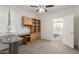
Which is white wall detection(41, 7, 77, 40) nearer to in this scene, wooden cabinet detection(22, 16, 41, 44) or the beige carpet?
wooden cabinet detection(22, 16, 41, 44)

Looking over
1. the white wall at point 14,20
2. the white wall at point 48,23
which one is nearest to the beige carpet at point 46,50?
the white wall at point 14,20

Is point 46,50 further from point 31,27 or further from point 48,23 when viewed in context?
point 48,23

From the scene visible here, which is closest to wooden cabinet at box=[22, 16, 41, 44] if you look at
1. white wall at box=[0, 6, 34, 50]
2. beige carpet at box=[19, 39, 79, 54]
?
white wall at box=[0, 6, 34, 50]

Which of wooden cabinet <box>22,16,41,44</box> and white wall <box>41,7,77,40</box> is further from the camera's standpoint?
white wall <box>41,7,77,40</box>

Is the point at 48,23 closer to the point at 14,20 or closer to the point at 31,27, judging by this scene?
the point at 31,27

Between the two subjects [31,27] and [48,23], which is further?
[48,23]

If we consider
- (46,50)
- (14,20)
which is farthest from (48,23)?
(46,50)

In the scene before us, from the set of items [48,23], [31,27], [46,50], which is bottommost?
[46,50]

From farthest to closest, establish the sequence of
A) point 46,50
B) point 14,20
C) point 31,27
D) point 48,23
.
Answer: point 48,23
point 31,27
point 14,20
point 46,50

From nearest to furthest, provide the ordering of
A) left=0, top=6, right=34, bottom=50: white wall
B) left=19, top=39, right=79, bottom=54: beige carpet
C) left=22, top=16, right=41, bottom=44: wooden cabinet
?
left=19, top=39, right=79, bottom=54: beige carpet
left=0, top=6, right=34, bottom=50: white wall
left=22, top=16, right=41, bottom=44: wooden cabinet

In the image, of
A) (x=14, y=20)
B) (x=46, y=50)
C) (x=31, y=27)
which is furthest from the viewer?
(x=31, y=27)

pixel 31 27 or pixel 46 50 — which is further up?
pixel 31 27

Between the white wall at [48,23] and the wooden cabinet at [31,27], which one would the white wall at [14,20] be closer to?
the wooden cabinet at [31,27]
